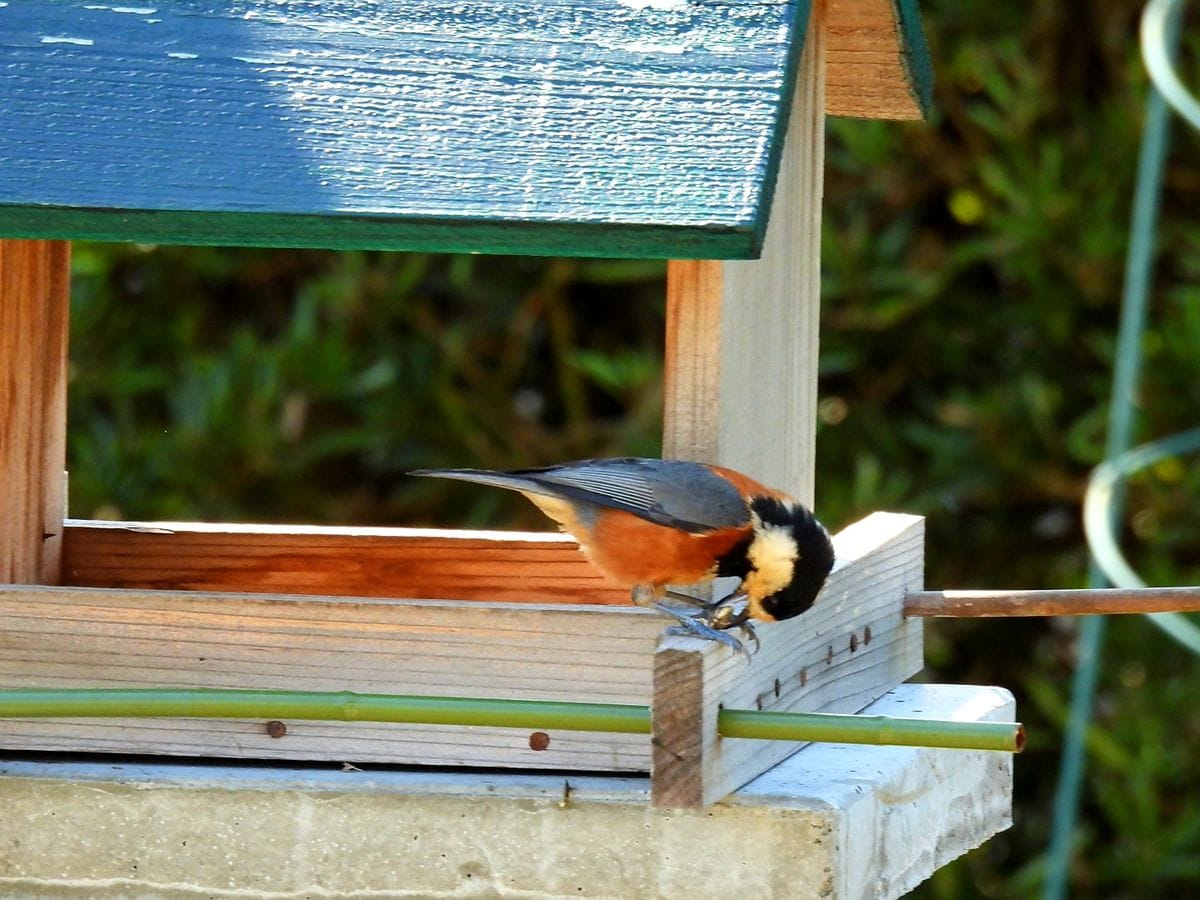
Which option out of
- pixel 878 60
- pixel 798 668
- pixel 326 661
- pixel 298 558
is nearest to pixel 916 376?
pixel 878 60

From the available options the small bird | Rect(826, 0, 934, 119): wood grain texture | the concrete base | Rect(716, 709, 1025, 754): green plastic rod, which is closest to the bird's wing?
the small bird

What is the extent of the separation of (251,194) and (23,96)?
0.34m

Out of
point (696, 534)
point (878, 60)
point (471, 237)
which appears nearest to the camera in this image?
point (471, 237)

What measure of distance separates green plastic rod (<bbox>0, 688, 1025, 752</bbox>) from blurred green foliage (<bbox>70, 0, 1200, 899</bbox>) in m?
2.88

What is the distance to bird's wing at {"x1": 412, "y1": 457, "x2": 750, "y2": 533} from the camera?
228 centimetres

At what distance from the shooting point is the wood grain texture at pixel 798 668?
1.95 meters

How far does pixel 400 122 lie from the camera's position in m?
2.11

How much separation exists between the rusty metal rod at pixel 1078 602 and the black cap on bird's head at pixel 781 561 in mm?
287

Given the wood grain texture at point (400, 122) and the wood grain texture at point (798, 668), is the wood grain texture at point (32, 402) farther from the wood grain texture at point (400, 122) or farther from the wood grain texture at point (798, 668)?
the wood grain texture at point (798, 668)

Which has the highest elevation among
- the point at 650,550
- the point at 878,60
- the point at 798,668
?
the point at 878,60

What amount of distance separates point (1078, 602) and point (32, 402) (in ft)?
4.45

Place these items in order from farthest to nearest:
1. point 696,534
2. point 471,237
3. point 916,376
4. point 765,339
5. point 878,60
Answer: point 916,376 < point 878,60 < point 765,339 < point 696,534 < point 471,237

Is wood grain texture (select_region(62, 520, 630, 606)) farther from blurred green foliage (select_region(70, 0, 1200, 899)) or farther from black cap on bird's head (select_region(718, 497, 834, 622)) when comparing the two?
blurred green foliage (select_region(70, 0, 1200, 899))

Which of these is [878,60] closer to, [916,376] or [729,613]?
[729,613]
